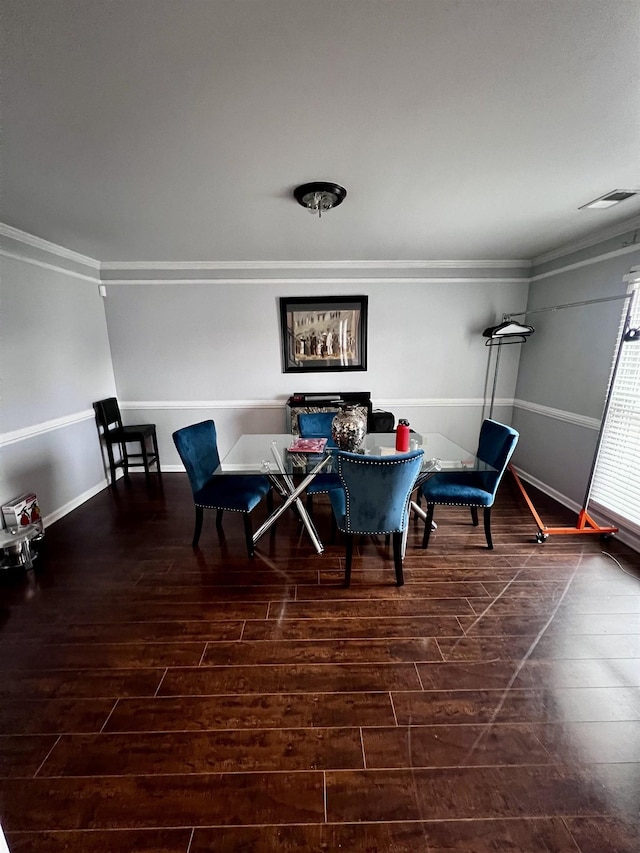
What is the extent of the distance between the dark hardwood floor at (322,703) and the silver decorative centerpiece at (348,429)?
853 millimetres

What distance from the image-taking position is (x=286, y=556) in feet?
8.05

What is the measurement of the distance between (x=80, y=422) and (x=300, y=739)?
11.2ft

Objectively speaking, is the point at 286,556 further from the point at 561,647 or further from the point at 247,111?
the point at 247,111

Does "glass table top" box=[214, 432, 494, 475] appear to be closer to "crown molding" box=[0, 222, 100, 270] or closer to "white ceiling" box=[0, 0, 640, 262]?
"white ceiling" box=[0, 0, 640, 262]

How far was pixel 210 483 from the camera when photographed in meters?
2.60

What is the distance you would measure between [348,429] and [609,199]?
2.32 metres

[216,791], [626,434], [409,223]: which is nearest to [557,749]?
[216,791]

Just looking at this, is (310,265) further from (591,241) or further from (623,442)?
(623,442)

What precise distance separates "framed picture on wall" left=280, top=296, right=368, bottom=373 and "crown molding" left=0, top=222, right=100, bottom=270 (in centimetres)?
203

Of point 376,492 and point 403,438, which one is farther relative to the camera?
point 403,438

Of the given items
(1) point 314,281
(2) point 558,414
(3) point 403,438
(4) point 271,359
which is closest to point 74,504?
(4) point 271,359

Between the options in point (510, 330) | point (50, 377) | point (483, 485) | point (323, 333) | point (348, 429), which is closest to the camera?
point (348, 429)

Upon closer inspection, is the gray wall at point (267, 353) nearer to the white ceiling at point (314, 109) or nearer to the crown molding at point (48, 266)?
the crown molding at point (48, 266)

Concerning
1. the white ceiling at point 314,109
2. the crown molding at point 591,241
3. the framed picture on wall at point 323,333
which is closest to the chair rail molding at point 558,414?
the crown molding at point 591,241
